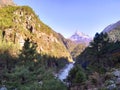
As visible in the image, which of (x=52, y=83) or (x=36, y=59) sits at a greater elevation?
(x=36, y=59)

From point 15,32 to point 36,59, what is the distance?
123 metres

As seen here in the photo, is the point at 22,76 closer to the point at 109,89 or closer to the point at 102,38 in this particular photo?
the point at 109,89

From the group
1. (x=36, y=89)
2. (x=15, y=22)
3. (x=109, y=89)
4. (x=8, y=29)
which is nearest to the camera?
(x=109, y=89)

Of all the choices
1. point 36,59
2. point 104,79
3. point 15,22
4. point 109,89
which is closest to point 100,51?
point 36,59

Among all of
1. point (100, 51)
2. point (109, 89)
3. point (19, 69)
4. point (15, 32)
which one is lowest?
point (109, 89)

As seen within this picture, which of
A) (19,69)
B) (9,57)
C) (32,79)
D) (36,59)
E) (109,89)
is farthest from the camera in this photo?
(9,57)

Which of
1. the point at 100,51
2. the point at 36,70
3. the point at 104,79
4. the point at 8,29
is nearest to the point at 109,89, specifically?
the point at 104,79

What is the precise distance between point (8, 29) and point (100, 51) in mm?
109533

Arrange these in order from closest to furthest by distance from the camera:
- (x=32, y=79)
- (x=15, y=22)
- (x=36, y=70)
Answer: (x=32, y=79)
(x=36, y=70)
(x=15, y=22)

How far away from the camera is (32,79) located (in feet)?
127

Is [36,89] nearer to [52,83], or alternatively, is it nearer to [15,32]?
[52,83]

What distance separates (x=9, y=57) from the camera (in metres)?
110

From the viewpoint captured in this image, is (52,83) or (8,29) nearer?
(52,83)

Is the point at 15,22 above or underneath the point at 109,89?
above
